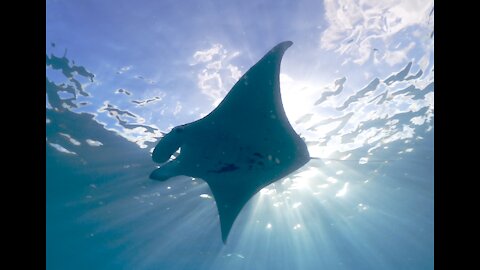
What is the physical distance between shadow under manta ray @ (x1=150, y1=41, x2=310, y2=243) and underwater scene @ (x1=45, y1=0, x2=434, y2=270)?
0.06 ft

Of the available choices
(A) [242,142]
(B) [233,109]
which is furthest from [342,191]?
(B) [233,109]

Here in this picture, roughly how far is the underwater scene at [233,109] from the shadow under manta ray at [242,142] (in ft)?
0.06

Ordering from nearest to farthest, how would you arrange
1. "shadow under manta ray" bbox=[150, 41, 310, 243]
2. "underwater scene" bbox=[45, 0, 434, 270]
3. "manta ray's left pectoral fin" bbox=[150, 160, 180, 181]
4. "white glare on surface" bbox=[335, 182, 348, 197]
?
"shadow under manta ray" bbox=[150, 41, 310, 243] < "manta ray's left pectoral fin" bbox=[150, 160, 180, 181] < "underwater scene" bbox=[45, 0, 434, 270] < "white glare on surface" bbox=[335, 182, 348, 197]

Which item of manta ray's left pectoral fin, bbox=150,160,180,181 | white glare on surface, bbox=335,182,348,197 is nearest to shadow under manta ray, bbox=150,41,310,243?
manta ray's left pectoral fin, bbox=150,160,180,181

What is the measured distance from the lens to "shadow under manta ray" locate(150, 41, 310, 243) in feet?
15.5

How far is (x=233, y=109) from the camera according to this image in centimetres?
486

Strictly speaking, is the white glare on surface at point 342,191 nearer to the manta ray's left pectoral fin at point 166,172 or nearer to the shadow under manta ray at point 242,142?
the shadow under manta ray at point 242,142

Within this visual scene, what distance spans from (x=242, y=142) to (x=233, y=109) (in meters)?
0.62

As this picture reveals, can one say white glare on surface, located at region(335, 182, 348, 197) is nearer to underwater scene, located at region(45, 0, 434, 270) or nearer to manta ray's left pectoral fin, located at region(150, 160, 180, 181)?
underwater scene, located at region(45, 0, 434, 270)

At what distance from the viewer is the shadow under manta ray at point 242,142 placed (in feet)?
15.5

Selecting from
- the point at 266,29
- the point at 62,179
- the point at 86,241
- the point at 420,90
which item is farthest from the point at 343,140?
the point at 86,241

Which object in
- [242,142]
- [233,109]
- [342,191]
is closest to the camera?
[233,109]

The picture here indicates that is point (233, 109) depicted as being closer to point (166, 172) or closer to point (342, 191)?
point (166, 172)
